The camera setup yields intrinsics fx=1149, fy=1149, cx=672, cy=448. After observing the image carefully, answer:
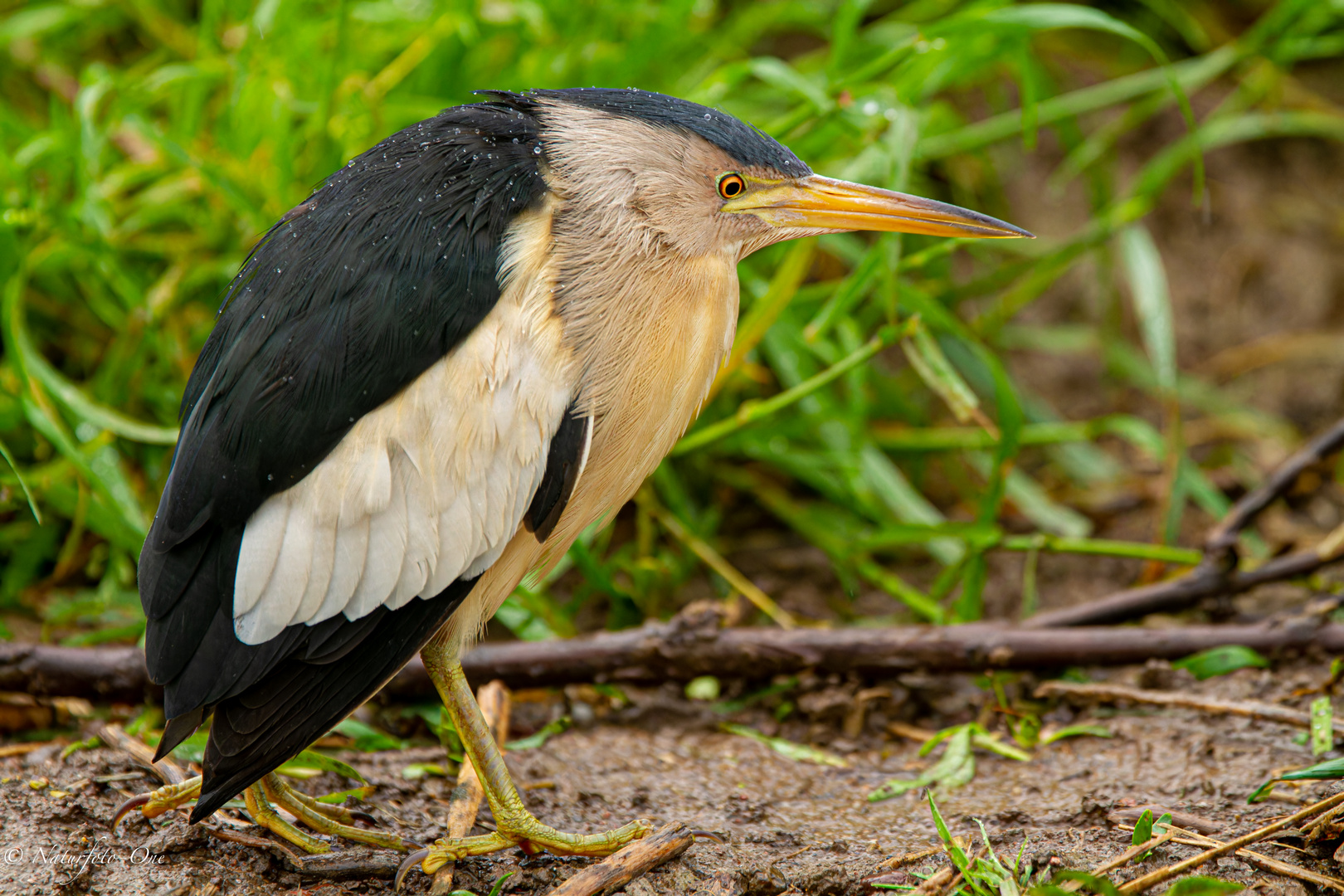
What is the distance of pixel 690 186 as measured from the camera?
2080mm

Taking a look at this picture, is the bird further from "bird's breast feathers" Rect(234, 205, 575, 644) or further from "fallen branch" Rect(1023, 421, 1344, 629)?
"fallen branch" Rect(1023, 421, 1344, 629)

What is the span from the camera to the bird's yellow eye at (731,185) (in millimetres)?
2111

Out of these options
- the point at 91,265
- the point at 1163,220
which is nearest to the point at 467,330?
the point at 91,265

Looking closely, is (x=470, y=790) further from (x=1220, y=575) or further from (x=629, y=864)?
(x=1220, y=575)

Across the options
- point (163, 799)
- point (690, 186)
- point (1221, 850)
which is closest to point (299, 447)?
point (163, 799)

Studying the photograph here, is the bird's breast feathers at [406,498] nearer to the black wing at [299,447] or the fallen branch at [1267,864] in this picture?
the black wing at [299,447]

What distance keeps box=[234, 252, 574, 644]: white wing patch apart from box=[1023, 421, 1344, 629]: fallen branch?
146 cm

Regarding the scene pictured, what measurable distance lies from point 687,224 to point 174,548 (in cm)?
104

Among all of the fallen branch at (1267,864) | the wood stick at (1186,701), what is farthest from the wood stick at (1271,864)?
the wood stick at (1186,701)

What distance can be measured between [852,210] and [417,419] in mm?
913

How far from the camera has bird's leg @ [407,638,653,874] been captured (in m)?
1.97

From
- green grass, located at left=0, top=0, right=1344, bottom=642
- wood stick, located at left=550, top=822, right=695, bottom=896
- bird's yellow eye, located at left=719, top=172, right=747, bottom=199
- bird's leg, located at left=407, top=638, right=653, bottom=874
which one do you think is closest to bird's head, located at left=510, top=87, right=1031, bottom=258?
bird's yellow eye, located at left=719, top=172, right=747, bottom=199

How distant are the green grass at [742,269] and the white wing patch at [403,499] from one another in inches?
34.8

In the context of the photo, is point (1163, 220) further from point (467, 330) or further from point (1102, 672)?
point (467, 330)
